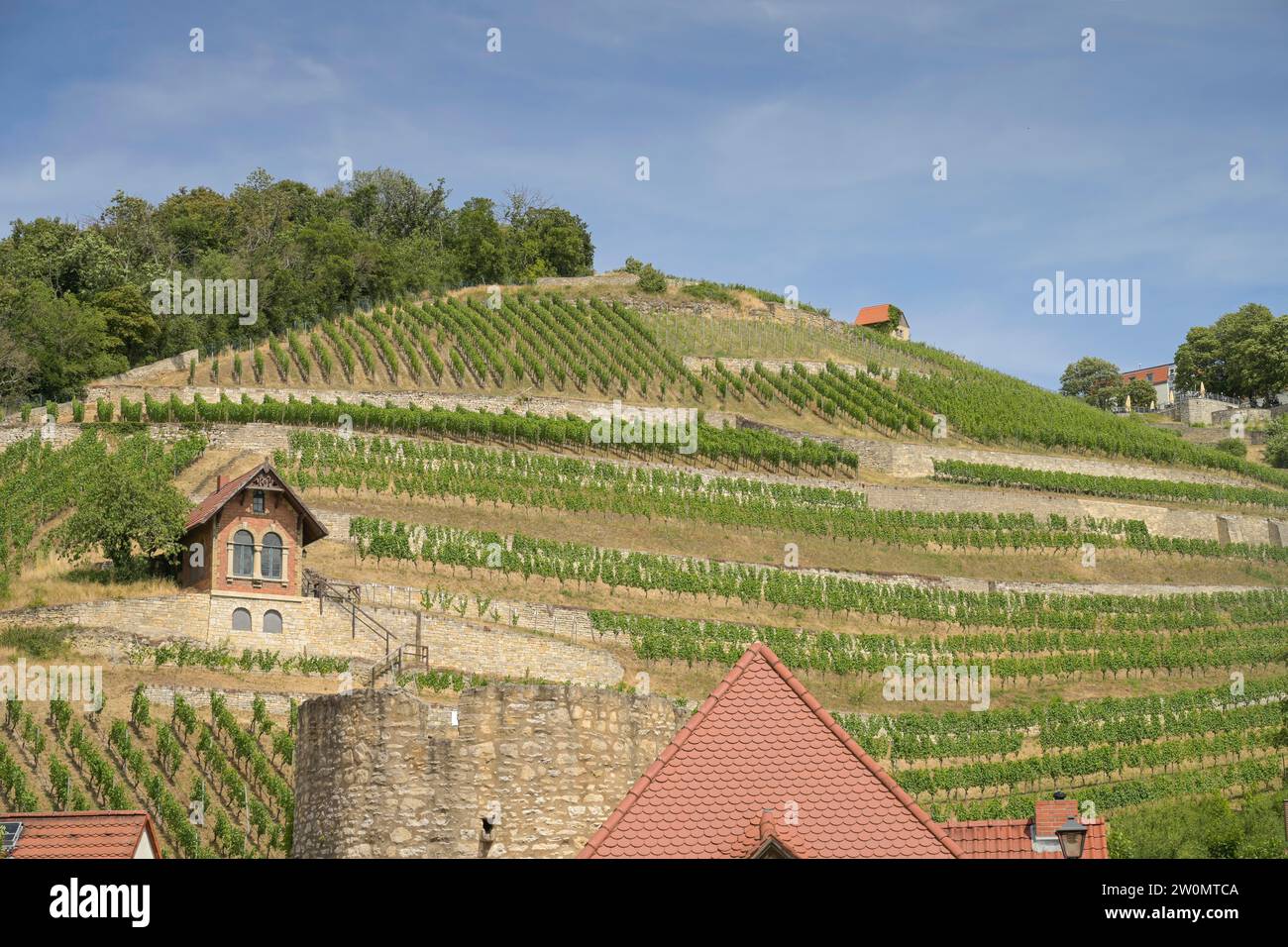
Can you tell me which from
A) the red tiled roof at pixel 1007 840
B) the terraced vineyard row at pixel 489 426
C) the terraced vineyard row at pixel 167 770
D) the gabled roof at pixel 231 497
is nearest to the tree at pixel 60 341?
the terraced vineyard row at pixel 489 426

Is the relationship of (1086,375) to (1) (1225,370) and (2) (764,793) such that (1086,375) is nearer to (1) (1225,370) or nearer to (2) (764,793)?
(1) (1225,370)

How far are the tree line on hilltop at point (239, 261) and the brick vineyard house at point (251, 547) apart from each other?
88.3 feet

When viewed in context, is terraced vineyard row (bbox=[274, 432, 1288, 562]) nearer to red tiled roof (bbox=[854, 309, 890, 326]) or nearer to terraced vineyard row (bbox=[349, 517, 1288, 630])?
terraced vineyard row (bbox=[349, 517, 1288, 630])

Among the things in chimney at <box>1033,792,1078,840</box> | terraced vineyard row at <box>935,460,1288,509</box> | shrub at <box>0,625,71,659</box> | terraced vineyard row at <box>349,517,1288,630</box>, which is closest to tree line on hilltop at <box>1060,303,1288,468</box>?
terraced vineyard row at <box>935,460,1288,509</box>

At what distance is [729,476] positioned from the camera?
210 ft

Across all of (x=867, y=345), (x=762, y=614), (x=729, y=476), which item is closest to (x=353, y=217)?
(x=867, y=345)

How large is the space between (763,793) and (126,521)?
34.7 m

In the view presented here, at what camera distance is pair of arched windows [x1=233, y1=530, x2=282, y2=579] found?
42.6 metres

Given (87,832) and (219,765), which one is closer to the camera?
(87,832)

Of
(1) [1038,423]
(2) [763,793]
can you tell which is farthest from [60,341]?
(2) [763,793]

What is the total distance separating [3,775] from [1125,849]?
20309 millimetres

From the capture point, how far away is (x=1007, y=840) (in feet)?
56.5

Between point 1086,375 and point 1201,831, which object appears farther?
point 1086,375
